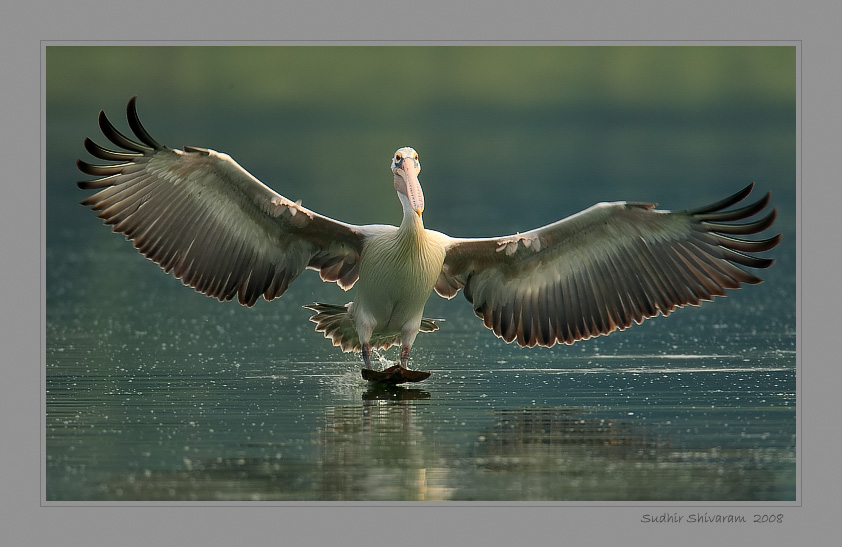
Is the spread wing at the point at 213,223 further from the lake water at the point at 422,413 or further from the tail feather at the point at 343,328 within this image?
the lake water at the point at 422,413

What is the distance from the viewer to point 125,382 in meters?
12.0

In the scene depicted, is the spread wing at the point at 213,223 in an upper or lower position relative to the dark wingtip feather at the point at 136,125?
lower

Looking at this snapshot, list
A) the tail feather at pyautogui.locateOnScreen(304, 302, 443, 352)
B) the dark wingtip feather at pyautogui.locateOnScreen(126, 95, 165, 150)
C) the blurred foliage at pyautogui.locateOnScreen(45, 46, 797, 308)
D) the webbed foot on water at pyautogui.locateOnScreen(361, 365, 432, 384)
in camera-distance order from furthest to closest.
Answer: the blurred foliage at pyautogui.locateOnScreen(45, 46, 797, 308) < the tail feather at pyautogui.locateOnScreen(304, 302, 443, 352) < the webbed foot on water at pyautogui.locateOnScreen(361, 365, 432, 384) < the dark wingtip feather at pyautogui.locateOnScreen(126, 95, 165, 150)

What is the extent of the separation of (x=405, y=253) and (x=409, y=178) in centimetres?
76

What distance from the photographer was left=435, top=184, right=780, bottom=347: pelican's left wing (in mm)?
12202

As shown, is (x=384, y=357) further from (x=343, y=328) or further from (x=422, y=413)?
(x=422, y=413)

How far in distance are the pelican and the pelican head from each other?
0.05 feet

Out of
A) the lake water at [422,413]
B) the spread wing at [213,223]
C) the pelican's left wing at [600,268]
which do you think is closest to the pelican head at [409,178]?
the spread wing at [213,223]

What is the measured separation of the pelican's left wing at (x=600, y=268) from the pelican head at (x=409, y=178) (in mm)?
978

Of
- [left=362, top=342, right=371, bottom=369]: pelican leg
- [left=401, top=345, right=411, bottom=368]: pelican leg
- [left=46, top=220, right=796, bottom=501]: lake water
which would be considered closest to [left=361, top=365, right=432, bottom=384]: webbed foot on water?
[left=46, top=220, right=796, bottom=501]: lake water

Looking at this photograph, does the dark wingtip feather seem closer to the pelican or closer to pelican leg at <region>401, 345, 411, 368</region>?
the pelican

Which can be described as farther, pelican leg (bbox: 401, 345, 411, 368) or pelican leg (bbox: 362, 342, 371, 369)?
pelican leg (bbox: 401, 345, 411, 368)

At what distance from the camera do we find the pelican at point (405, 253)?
1216 cm

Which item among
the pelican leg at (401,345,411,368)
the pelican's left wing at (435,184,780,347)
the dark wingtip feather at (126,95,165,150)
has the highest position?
the dark wingtip feather at (126,95,165,150)
